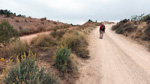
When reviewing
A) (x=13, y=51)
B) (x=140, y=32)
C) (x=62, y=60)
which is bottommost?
(x=62, y=60)

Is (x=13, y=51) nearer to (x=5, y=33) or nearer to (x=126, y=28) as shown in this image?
(x=5, y=33)

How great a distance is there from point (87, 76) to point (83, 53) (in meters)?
2.58

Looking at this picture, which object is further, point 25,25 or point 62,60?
point 25,25

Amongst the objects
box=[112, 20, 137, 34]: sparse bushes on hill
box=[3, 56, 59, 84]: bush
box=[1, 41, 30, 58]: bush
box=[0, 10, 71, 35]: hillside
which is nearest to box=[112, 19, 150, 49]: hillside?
box=[112, 20, 137, 34]: sparse bushes on hill

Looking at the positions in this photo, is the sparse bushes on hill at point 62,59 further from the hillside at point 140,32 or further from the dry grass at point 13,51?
the hillside at point 140,32

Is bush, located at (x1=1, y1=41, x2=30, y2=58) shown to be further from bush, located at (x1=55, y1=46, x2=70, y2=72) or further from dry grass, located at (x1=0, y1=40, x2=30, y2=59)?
bush, located at (x1=55, y1=46, x2=70, y2=72)

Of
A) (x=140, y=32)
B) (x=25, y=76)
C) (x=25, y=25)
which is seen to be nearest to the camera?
(x=25, y=76)

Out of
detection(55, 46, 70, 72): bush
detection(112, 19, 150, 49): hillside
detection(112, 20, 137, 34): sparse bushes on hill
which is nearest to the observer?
detection(55, 46, 70, 72): bush

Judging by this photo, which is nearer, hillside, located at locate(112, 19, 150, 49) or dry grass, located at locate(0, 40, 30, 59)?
dry grass, located at locate(0, 40, 30, 59)

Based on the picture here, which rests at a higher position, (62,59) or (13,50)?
(13,50)

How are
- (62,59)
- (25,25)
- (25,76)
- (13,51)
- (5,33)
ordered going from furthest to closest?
(25,25), (5,33), (13,51), (62,59), (25,76)

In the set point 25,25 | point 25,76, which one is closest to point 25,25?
point 25,25

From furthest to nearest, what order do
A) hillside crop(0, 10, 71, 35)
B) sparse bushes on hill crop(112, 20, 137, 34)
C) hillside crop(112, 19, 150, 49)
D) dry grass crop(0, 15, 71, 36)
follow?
hillside crop(0, 10, 71, 35) < dry grass crop(0, 15, 71, 36) < sparse bushes on hill crop(112, 20, 137, 34) < hillside crop(112, 19, 150, 49)

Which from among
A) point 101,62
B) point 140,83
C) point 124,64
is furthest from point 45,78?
point 124,64
